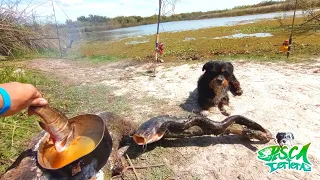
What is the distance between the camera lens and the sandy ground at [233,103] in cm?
322

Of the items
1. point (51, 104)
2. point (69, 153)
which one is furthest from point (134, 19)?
point (69, 153)

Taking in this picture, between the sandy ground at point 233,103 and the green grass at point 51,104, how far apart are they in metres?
0.46

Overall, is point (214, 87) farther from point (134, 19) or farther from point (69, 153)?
point (134, 19)

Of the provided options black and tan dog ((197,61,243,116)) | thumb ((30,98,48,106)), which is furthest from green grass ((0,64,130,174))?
thumb ((30,98,48,106))

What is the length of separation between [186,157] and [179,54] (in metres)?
7.96

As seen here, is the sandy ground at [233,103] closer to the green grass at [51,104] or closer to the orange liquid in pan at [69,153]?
the green grass at [51,104]

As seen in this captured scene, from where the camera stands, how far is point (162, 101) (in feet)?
18.0

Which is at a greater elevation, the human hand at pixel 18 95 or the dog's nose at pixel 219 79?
the human hand at pixel 18 95

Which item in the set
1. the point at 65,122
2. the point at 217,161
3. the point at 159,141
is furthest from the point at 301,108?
the point at 65,122

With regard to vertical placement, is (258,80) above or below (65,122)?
below

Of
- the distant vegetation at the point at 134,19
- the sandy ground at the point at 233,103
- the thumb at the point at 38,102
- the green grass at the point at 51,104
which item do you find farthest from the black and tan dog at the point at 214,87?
the distant vegetation at the point at 134,19

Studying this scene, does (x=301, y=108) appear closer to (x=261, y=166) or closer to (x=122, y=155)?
(x=261, y=166)

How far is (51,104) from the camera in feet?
17.5

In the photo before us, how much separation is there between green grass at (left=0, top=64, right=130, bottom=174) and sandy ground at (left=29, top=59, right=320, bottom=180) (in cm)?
46
